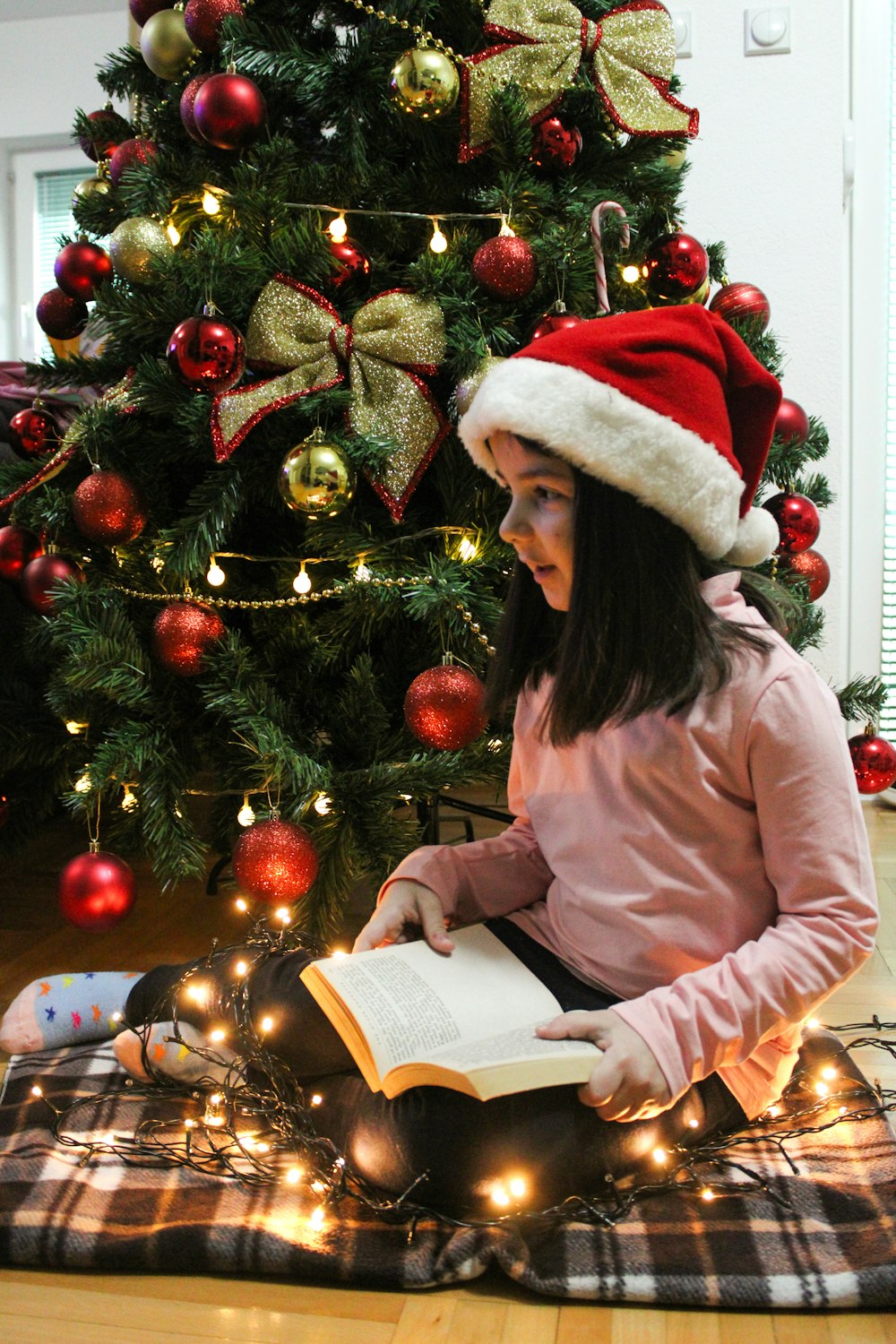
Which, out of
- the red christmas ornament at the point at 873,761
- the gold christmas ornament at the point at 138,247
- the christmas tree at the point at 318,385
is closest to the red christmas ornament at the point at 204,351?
the christmas tree at the point at 318,385

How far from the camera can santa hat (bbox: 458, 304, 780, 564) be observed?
2.35 feet

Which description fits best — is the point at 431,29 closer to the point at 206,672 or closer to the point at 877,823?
the point at 206,672

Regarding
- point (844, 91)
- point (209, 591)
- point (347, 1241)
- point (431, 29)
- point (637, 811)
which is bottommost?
point (347, 1241)

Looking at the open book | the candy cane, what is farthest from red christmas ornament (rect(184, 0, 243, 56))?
the open book

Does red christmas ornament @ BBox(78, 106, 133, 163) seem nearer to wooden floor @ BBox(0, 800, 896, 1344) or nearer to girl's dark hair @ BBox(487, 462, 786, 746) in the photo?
girl's dark hair @ BBox(487, 462, 786, 746)

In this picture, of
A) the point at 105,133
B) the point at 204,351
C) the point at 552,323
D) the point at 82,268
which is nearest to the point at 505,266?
the point at 552,323

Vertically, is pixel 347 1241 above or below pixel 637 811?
below

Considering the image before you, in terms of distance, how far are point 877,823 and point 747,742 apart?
129 centimetres

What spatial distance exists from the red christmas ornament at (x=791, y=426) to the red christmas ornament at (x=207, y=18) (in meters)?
0.72

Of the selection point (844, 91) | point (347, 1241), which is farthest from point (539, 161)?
point (347, 1241)

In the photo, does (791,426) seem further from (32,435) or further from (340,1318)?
(340,1318)

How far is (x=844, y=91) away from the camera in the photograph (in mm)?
1719

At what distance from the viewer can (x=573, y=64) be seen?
1117 millimetres

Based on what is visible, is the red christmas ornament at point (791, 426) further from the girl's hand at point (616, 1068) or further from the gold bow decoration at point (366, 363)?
the girl's hand at point (616, 1068)
